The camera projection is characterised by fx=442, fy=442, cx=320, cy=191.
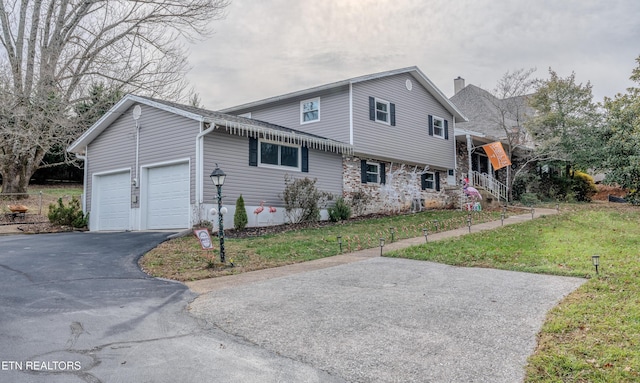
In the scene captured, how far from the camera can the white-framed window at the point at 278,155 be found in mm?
14312

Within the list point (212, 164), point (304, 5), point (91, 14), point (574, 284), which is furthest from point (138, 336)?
point (91, 14)

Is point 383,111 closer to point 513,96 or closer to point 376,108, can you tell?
point 376,108

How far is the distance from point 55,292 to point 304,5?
426 inches

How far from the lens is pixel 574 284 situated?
6.33 meters

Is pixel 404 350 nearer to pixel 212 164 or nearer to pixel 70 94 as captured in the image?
pixel 212 164

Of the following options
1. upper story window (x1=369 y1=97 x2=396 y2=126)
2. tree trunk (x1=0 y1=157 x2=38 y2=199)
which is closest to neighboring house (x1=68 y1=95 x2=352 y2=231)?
upper story window (x1=369 y1=97 x2=396 y2=126)

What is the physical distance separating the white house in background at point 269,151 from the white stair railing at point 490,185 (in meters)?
1.83

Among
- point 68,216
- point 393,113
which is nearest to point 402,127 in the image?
point 393,113

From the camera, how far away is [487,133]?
83.0ft

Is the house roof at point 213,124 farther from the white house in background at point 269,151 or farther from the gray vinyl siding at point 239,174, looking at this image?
the gray vinyl siding at point 239,174

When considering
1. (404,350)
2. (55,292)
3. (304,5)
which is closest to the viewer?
(404,350)

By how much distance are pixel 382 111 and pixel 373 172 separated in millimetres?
2555

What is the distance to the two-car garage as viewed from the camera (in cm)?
1327

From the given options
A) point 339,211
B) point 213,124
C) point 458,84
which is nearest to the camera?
point 213,124
